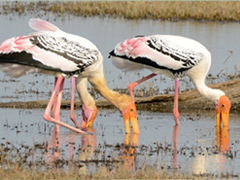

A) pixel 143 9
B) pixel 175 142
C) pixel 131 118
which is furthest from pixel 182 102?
pixel 143 9

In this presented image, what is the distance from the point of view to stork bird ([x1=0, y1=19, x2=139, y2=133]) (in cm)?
935

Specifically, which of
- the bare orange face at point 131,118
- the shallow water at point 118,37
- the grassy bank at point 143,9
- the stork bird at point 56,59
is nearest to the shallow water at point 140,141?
the bare orange face at point 131,118

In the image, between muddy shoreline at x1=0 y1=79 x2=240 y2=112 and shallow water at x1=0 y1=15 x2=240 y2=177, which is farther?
muddy shoreline at x1=0 y1=79 x2=240 y2=112

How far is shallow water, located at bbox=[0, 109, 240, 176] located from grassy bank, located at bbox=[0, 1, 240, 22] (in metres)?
18.5

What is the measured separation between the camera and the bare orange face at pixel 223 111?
1079cm

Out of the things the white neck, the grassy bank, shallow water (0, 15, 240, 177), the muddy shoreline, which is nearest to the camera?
shallow water (0, 15, 240, 177)

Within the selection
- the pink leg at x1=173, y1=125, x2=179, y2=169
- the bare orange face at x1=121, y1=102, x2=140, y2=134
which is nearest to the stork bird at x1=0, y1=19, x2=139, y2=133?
the bare orange face at x1=121, y1=102, x2=140, y2=134

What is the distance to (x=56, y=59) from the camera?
31.2 feet

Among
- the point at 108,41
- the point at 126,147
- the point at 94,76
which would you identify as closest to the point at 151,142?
the point at 126,147

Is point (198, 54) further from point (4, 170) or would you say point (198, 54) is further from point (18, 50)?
point (4, 170)

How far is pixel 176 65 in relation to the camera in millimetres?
10914

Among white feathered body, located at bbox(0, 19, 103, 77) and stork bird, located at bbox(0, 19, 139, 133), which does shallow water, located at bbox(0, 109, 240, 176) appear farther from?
white feathered body, located at bbox(0, 19, 103, 77)

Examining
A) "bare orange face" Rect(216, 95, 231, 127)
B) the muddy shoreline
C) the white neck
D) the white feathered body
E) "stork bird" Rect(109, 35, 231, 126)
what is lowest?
the muddy shoreline

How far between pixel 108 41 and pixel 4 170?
14.7m
